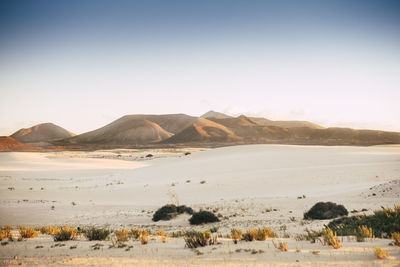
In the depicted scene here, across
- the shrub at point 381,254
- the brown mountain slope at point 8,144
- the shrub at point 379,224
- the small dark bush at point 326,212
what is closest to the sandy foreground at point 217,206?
the shrub at point 381,254

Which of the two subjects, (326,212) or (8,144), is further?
(8,144)

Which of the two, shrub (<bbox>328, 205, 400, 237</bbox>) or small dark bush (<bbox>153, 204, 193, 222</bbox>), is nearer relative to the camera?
shrub (<bbox>328, 205, 400, 237</bbox>)

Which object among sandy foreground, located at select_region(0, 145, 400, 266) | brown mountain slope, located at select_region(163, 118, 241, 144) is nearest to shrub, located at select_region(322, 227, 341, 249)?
sandy foreground, located at select_region(0, 145, 400, 266)

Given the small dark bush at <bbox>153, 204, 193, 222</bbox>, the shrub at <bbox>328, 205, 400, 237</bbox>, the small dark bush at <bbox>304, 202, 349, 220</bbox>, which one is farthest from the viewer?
the small dark bush at <bbox>153, 204, 193, 222</bbox>

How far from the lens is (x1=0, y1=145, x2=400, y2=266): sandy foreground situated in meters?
6.10

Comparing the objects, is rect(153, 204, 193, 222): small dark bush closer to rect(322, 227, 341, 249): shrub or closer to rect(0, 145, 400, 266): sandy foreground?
rect(0, 145, 400, 266): sandy foreground

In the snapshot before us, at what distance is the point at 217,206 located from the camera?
1734 centimetres

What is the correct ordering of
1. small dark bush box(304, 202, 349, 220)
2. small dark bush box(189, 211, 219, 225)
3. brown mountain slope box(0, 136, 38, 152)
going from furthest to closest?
brown mountain slope box(0, 136, 38, 152)
small dark bush box(189, 211, 219, 225)
small dark bush box(304, 202, 349, 220)

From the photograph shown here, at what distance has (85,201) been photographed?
21.2 meters

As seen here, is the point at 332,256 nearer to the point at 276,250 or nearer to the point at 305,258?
the point at 305,258

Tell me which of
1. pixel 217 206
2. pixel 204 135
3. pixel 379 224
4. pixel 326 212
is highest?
pixel 204 135

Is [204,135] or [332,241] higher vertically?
[204,135]

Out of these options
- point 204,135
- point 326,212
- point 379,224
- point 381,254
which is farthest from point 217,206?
point 204,135

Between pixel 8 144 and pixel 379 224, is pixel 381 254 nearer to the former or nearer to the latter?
pixel 379 224
